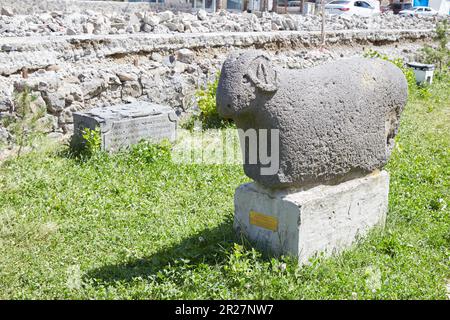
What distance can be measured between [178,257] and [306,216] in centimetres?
102

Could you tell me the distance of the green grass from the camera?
Result: 3621 millimetres

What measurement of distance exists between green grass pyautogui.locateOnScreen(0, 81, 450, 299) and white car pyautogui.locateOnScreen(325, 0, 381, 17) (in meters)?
18.8

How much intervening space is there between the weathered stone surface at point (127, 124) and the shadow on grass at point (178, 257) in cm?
246

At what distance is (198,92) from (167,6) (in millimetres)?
13563

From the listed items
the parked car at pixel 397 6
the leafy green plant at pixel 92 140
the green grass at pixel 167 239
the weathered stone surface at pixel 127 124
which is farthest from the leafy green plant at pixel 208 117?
the parked car at pixel 397 6

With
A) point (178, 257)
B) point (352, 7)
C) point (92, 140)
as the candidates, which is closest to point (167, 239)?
point (178, 257)

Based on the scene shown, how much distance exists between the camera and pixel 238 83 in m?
3.48

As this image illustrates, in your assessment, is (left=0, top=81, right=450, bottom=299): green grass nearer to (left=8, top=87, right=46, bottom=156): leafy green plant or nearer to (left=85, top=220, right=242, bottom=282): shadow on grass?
(left=85, top=220, right=242, bottom=282): shadow on grass

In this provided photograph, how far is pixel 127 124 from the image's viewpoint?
21.5ft

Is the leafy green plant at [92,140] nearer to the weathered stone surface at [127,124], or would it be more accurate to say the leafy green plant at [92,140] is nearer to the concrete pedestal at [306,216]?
the weathered stone surface at [127,124]

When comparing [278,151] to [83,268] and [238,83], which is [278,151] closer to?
[238,83]

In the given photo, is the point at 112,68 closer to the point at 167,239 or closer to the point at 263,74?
the point at 167,239

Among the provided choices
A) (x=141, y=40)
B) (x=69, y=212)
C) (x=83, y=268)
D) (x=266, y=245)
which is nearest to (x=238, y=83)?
(x=266, y=245)

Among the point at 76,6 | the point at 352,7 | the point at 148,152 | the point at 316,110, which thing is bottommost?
the point at 148,152
